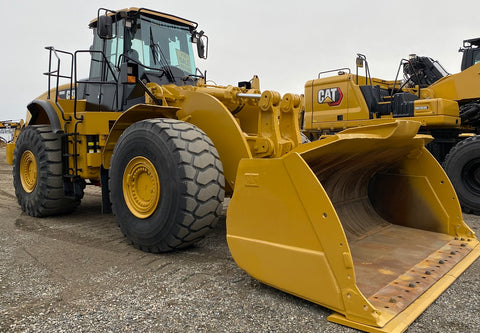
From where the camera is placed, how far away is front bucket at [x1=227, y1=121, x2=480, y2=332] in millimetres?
2443

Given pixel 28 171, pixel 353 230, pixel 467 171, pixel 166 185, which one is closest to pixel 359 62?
pixel 467 171

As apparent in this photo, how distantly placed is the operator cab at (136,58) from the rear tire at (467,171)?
4.33 metres

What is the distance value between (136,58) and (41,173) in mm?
2072

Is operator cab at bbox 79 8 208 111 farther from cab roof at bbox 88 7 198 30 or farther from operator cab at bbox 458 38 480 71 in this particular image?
operator cab at bbox 458 38 480 71

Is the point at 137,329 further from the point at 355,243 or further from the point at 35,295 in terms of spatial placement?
the point at 355,243

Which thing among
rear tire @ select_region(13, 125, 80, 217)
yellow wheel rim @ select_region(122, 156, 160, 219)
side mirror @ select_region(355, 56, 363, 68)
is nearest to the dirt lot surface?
yellow wheel rim @ select_region(122, 156, 160, 219)

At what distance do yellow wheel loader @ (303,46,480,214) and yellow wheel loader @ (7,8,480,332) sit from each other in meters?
2.72

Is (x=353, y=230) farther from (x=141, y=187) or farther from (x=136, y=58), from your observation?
(x=136, y=58)

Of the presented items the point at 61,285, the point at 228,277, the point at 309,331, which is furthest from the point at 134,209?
the point at 309,331

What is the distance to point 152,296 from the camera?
9.43 ft

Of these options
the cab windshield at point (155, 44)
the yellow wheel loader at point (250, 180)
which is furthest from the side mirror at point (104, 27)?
the cab windshield at point (155, 44)

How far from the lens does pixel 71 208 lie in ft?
19.9

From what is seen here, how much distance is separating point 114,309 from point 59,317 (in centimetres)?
33

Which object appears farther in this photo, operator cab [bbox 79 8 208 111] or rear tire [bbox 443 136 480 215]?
rear tire [bbox 443 136 480 215]
